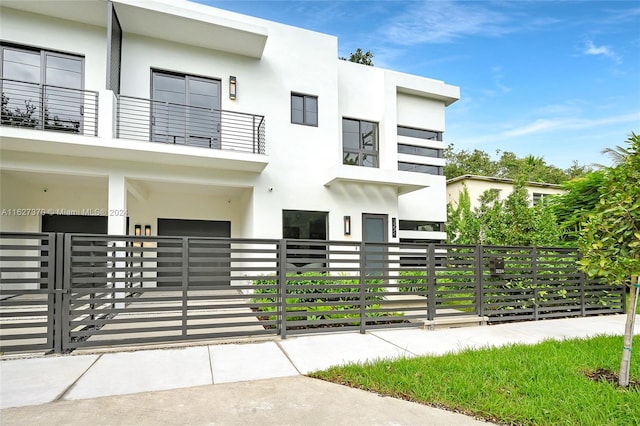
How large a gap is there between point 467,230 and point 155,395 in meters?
12.6

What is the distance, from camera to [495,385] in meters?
3.47

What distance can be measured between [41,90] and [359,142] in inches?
339

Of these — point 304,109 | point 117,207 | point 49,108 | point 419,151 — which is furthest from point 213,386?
point 419,151

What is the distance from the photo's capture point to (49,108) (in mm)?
7980

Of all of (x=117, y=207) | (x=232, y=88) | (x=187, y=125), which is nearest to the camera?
(x=117, y=207)

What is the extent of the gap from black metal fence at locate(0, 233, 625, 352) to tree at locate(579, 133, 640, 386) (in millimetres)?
2561

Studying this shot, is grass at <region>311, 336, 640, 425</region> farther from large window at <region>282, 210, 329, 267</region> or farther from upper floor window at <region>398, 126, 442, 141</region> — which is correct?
upper floor window at <region>398, 126, 442, 141</region>

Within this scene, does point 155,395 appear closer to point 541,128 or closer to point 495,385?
point 495,385

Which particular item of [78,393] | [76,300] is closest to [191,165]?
[76,300]

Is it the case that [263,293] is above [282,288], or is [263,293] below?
below

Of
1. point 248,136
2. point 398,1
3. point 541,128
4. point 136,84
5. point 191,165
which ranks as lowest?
point 191,165

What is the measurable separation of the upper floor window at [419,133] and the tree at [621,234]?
878cm

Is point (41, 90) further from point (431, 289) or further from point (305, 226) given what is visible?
point (431, 289)

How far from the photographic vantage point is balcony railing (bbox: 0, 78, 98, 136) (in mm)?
7695
